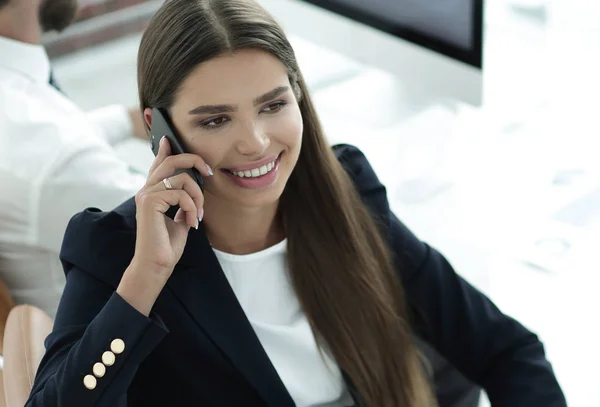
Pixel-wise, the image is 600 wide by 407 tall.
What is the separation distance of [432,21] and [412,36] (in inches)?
2.4

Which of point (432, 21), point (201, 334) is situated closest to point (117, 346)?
point (201, 334)

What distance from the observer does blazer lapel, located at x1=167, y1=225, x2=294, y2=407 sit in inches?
45.6

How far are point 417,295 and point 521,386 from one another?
7.5 inches

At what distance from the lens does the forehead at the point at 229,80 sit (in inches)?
41.6

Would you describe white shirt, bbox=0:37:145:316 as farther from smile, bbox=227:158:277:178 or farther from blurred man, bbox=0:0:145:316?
smile, bbox=227:158:277:178

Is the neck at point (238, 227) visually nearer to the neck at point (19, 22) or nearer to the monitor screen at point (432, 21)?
the monitor screen at point (432, 21)

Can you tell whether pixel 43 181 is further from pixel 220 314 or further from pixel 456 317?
pixel 456 317

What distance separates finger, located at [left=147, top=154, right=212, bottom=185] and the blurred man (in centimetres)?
35

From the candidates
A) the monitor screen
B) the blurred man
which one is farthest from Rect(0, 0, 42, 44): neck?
the monitor screen

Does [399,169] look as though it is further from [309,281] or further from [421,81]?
[309,281]

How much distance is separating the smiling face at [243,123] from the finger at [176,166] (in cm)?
2

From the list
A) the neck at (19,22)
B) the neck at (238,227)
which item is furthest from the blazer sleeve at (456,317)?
the neck at (19,22)

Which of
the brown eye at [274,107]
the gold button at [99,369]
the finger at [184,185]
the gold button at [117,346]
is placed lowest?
the gold button at [99,369]

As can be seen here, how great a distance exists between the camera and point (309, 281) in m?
1.25
